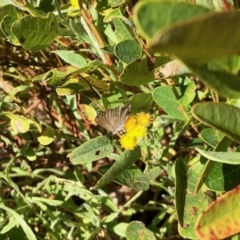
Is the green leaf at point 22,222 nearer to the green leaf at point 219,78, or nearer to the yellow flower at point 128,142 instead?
the yellow flower at point 128,142

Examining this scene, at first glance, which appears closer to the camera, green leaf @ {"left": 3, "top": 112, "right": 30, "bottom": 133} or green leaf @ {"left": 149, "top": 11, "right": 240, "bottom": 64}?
green leaf @ {"left": 149, "top": 11, "right": 240, "bottom": 64}

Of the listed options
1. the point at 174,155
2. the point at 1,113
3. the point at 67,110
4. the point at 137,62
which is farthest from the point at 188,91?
the point at 67,110

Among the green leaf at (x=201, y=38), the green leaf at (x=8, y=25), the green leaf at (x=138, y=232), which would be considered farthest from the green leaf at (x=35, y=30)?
the green leaf at (x=201, y=38)

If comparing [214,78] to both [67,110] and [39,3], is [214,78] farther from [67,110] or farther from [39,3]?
[67,110]

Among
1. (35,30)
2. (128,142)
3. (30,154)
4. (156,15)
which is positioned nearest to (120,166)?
(128,142)

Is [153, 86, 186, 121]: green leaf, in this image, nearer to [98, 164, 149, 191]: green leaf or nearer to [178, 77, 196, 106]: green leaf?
[178, 77, 196, 106]: green leaf

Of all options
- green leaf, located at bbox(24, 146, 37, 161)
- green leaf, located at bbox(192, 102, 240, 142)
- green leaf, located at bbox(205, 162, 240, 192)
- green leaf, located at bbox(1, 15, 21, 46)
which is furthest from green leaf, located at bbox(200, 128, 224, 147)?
green leaf, located at bbox(24, 146, 37, 161)

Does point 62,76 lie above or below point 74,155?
above
